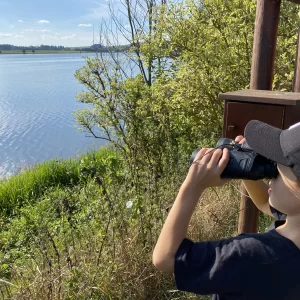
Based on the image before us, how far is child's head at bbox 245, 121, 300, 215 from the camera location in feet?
3.75

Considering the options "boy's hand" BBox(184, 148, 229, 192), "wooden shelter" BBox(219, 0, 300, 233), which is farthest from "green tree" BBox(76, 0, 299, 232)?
"boy's hand" BBox(184, 148, 229, 192)

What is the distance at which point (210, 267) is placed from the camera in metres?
1.18

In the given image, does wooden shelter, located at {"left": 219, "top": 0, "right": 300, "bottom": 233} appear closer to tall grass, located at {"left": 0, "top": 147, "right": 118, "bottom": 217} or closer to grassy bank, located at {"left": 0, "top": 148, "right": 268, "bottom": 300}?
grassy bank, located at {"left": 0, "top": 148, "right": 268, "bottom": 300}

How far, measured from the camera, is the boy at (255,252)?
3.81ft

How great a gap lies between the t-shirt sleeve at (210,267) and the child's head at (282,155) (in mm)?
186

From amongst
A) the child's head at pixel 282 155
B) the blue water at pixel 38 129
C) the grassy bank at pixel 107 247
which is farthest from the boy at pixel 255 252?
the blue water at pixel 38 129

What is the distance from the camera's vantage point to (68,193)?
3.69 meters

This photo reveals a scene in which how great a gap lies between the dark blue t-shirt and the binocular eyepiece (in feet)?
0.62

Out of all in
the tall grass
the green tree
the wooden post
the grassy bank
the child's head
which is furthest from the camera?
the tall grass

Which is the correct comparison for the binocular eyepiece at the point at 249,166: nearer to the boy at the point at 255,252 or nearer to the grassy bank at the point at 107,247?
the boy at the point at 255,252

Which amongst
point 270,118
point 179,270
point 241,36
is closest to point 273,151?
point 179,270

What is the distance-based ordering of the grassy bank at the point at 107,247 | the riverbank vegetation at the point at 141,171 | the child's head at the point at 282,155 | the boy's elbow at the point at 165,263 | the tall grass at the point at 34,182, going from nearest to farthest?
the child's head at the point at 282,155 → the boy's elbow at the point at 165,263 → the grassy bank at the point at 107,247 → the riverbank vegetation at the point at 141,171 → the tall grass at the point at 34,182

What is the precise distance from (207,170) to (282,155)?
0.24 m

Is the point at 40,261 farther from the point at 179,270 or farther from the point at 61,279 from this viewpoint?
the point at 179,270
